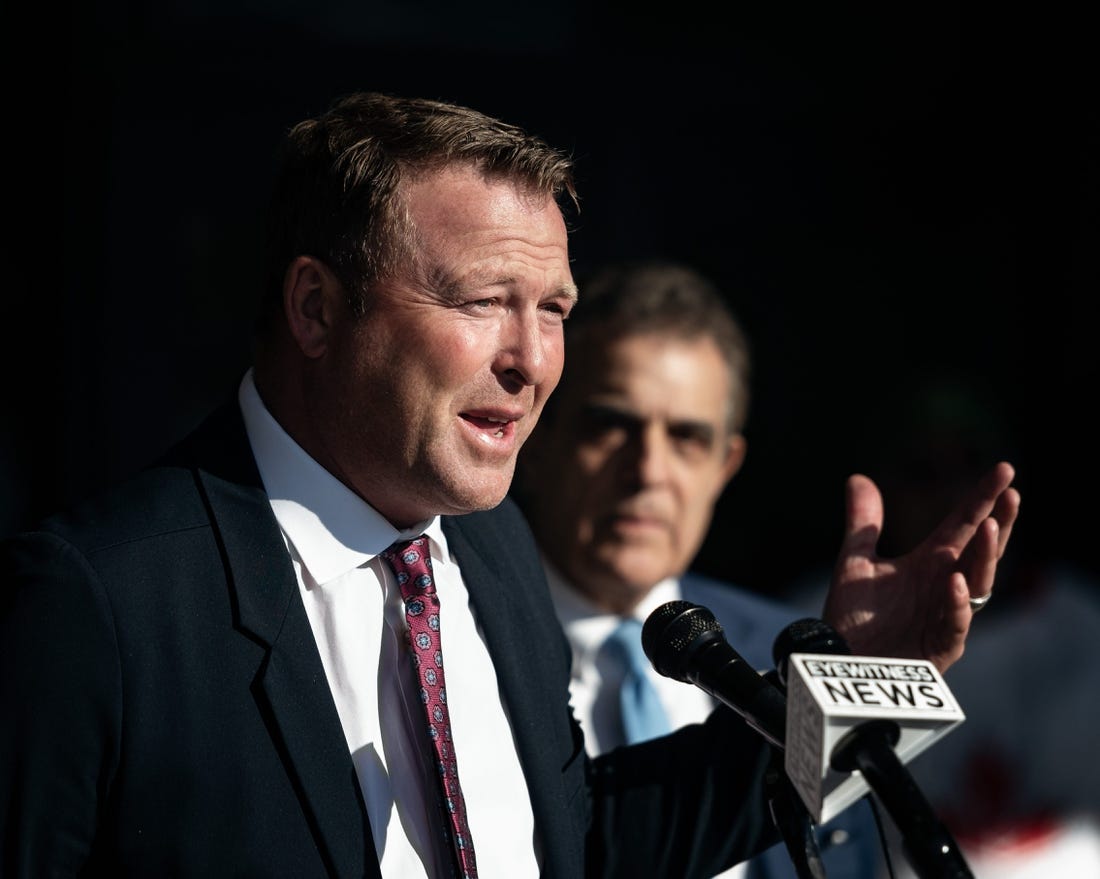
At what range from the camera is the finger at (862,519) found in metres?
2.20

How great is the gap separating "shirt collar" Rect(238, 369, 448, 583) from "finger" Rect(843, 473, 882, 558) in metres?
0.73

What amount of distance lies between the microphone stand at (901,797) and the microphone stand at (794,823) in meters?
0.20

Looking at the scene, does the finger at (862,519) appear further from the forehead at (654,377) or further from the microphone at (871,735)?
the forehead at (654,377)

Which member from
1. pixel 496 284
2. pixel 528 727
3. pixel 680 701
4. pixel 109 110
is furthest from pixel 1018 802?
pixel 109 110

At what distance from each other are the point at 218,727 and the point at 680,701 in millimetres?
1508

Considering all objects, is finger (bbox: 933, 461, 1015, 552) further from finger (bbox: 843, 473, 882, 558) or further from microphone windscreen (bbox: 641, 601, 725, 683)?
microphone windscreen (bbox: 641, 601, 725, 683)

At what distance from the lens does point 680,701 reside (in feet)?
10.00

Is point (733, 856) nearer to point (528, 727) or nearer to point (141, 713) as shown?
point (528, 727)

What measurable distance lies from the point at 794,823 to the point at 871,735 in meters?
0.25

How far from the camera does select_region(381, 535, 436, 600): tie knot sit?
6.49 ft

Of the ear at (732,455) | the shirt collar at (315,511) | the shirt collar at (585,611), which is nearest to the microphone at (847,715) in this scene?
the shirt collar at (315,511)

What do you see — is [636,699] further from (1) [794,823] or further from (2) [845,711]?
(2) [845,711]

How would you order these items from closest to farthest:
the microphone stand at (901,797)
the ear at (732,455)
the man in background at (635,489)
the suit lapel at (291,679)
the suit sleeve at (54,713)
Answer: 1. the microphone stand at (901,797)
2. the suit sleeve at (54,713)
3. the suit lapel at (291,679)
4. the man in background at (635,489)
5. the ear at (732,455)

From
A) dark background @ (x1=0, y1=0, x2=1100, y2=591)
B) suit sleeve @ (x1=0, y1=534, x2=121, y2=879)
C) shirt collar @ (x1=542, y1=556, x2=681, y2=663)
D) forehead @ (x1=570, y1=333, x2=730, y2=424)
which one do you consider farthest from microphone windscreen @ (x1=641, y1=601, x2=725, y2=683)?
dark background @ (x1=0, y1=0, x2=1100, y2=591)
